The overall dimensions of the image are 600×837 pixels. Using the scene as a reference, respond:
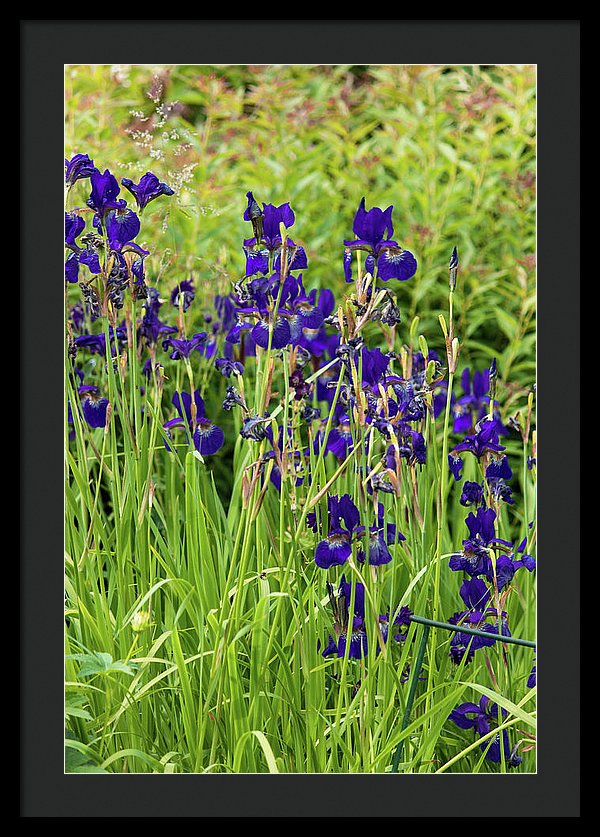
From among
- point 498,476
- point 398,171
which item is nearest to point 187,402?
point 498,476

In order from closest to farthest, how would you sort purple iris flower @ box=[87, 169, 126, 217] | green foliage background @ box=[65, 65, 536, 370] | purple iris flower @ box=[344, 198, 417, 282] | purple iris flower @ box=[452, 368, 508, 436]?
1. purple iris flower @ box=[344, 198, 417, 282]
2. purple iris flower @ box=[87, 169, 126, 217]
3. purple iris flower @ box=[452, 368, 508, 436]
4. green foliage background @ box=[65, 65, 536, 370]

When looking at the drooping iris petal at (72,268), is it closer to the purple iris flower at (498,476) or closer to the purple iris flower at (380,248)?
the purple iris flower at (380,248)

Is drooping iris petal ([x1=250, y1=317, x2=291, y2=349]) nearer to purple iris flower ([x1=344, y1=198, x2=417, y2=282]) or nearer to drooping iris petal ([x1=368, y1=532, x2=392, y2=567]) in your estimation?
purple iris flower ([x1=344, y1=198, x2=417, y2=282])

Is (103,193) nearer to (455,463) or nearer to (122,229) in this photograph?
(122,229)

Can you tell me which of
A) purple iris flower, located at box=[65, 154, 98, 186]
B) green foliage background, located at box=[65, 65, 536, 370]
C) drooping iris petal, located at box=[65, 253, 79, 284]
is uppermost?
green foliage background, located at box=[65, 65, 536, 370]

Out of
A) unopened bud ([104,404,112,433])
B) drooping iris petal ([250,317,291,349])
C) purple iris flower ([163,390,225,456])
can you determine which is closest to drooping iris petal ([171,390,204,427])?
purple iris flower ([163,390,225,456])
